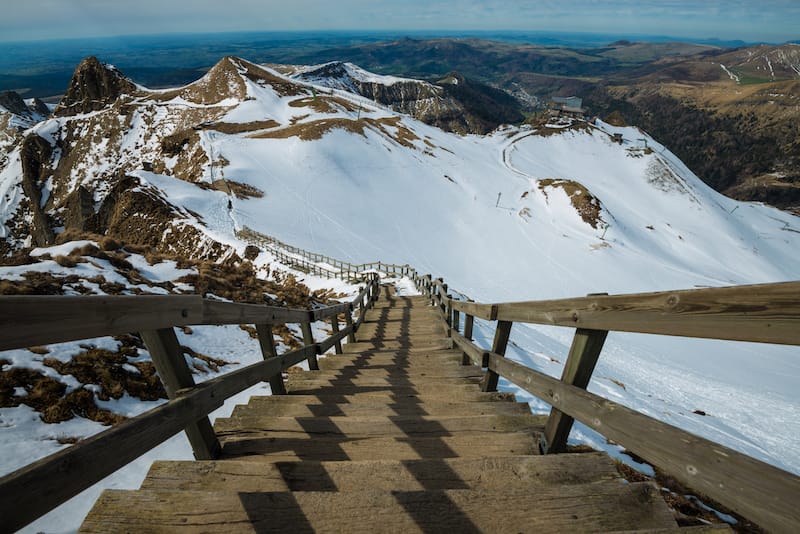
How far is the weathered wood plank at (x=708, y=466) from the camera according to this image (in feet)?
3.98

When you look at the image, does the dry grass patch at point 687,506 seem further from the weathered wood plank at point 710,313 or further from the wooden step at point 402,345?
the wooden step at point 402,345

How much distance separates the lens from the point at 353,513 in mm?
1838

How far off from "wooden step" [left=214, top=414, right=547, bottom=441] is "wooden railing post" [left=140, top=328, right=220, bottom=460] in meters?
0.48

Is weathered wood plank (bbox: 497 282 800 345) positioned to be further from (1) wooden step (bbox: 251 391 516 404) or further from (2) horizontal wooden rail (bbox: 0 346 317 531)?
(2) horizontal wooden rail (bbox: 0 346 317 531)

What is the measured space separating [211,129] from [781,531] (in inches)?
2477

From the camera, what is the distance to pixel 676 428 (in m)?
1.61

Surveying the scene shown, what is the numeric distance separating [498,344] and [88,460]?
11.4 ft

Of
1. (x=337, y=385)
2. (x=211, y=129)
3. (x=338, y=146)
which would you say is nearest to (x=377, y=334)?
(x=337, y=385)

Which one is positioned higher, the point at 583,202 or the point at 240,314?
the point at 240,314

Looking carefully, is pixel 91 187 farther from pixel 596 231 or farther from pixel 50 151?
pixel 596 231

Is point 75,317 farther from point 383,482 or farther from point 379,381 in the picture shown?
point 379,381

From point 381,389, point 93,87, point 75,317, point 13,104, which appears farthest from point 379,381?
point 13,104

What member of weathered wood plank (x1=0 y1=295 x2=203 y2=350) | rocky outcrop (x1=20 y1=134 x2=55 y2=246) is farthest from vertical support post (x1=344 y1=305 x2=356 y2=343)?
rocky outcrop (x1=20 y1=134 x2=55 y2=246)

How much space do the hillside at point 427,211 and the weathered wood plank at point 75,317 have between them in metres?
3.51
